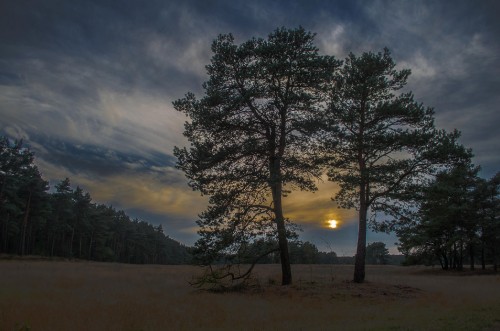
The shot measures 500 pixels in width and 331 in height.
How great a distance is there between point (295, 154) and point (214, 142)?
14.8 ft

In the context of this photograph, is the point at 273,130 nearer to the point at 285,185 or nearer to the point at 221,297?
the point at 285,185

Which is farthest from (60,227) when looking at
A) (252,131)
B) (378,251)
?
(378,251)

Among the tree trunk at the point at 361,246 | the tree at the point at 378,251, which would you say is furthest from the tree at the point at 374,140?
the tree at the point at 378,251

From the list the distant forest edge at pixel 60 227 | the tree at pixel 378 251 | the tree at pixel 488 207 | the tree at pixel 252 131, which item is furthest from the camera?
the tree at pixel 378 251

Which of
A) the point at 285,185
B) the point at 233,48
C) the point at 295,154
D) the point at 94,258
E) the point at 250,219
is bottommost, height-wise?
the point at 94,258

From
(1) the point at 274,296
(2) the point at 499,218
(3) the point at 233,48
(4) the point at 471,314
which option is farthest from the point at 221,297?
(2) the point at 499,218

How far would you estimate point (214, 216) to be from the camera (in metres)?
19.5

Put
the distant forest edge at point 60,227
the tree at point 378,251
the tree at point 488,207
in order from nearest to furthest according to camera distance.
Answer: the tree at point 488,207 < the distant forest edge at point 60,227 < the tree at point 378,251

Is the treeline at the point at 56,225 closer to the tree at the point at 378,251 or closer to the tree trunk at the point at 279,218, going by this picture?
the tree trunk at the point at 279,218

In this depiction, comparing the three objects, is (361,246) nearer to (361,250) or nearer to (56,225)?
(361,250)

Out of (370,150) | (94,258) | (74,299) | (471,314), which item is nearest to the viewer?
(471,314)

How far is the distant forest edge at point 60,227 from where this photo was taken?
49812mm

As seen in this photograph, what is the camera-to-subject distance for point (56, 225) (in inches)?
2820

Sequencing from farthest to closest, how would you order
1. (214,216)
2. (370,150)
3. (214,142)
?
(370,150) → (214,142) → (214,216)
